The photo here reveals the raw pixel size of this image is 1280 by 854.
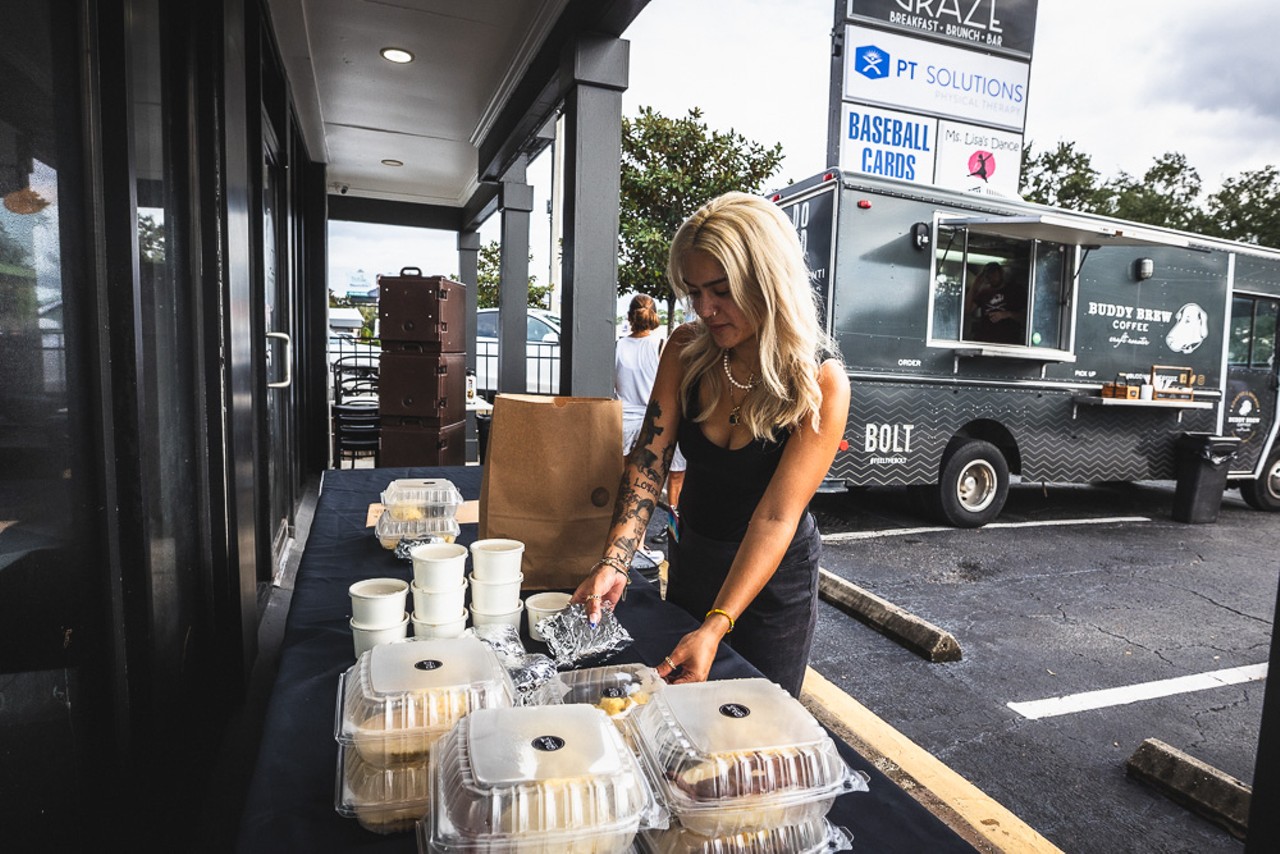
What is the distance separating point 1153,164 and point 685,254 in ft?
98.1

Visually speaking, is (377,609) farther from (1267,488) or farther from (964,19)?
(1267,488)

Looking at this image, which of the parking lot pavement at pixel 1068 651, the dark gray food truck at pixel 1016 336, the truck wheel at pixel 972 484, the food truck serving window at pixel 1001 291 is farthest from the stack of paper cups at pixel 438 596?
the truck wheel at pixel 972 484

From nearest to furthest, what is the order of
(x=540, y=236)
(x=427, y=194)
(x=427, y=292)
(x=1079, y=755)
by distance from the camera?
(x=1079, y=755) → (x=427, y=292) → (x=427, y=194) → (x=540, y=236)

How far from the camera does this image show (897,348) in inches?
222

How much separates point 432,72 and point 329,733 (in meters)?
4.74

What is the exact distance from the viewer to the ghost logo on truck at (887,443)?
18.3ft

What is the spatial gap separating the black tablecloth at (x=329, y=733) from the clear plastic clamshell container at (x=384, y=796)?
2 cm

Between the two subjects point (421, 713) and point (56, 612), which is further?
point (56, 612)

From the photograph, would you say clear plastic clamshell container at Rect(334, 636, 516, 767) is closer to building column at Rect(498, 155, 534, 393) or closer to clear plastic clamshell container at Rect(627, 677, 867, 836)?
clear plastic clamshell container at Rect(627, 677, 867, 836)

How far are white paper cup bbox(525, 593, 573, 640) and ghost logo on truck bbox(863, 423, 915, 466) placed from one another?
15.0 feet

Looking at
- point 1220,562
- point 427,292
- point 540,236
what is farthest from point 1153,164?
point 427,292

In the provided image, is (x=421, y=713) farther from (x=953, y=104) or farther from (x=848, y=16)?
(x=953, y=104)

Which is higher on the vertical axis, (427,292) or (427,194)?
(427,194)

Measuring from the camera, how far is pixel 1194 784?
2.30 meters
